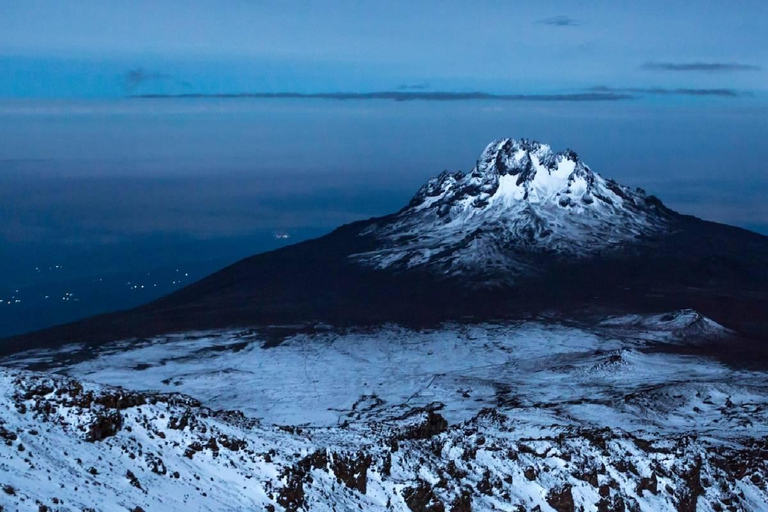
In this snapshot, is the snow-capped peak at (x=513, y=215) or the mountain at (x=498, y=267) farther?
the snow-capped peak at (x=513, y=215)

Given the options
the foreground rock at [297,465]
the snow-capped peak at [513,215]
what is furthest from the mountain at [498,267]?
the foreground rock at [297,465]

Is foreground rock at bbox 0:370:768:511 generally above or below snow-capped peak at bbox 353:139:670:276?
above

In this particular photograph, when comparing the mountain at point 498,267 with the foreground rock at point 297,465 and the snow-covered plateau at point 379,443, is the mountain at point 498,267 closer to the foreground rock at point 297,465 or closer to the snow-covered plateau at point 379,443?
the snow-covered plateau at point 379,443

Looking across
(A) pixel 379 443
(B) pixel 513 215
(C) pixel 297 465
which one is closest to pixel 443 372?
(A) pixel 379 443

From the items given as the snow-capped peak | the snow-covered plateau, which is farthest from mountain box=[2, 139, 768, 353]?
the snow-covered plateau

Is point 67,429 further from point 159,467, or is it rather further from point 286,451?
point 286,451

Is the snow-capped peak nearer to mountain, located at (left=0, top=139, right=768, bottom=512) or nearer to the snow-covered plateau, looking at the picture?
mountain, located at (left=0, top=139, right=768, bottom=512)

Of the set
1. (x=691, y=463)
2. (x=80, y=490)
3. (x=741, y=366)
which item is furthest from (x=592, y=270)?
(x=80, y=490)
